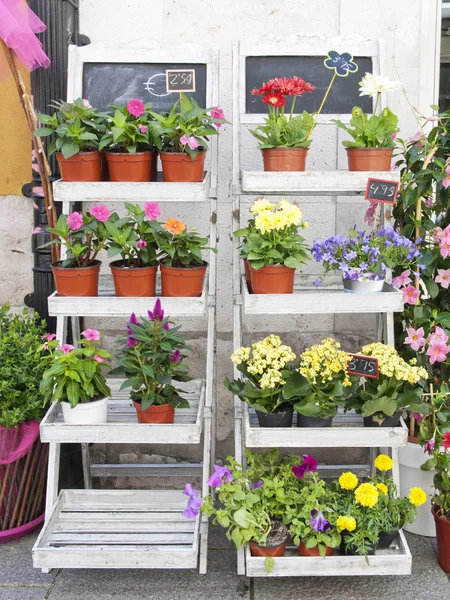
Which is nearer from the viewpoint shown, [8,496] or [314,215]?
[8,496]

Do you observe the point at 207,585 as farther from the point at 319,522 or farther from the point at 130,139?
the point at 130,139

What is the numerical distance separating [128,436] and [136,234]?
2.63 ft

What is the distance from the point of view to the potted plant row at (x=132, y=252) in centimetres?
285

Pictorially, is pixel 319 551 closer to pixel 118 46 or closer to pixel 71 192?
pixel 71 192

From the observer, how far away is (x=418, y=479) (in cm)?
319

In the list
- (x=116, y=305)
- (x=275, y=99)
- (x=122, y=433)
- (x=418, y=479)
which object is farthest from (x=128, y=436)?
(x=275, y=99)

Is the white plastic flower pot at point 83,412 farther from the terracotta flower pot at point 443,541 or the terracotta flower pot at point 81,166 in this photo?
the terracotta flower pot at point 443,541

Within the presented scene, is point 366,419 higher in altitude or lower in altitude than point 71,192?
lower

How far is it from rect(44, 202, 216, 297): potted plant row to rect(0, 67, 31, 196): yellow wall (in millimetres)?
798

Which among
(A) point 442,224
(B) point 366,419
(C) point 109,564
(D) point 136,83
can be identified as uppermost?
(D) point 136,83

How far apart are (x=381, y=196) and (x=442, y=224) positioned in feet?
1.78

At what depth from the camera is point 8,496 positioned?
3.17 meters

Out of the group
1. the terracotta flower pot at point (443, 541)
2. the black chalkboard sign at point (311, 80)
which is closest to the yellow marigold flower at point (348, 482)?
the terracotta flower pot at point (443, 541)

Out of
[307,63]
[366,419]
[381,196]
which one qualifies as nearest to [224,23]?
[307,63]
